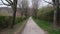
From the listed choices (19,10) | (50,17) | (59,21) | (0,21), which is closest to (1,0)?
(0,21)

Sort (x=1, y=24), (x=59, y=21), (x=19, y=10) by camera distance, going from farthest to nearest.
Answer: (x=19, y=10) < (x=59, y=21) < (x=1, y=24)

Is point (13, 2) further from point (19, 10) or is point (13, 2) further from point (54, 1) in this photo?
point (19, 10)

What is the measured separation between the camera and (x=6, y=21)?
21.7m

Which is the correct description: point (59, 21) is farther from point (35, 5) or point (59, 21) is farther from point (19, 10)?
point (35, 5)

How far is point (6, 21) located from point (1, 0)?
3.52m

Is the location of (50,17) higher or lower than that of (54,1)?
lower

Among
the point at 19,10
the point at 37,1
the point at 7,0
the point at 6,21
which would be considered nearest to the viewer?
the point at 7,0

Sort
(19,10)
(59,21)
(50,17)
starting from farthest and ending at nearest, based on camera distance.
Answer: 1. (19,10)
2. (50,17)
3. (59,21)

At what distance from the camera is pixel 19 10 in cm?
6141

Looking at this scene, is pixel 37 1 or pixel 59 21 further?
pixel 37 1

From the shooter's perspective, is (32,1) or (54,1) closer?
(54,1)

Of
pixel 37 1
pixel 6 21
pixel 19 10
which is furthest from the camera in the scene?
pixel 37 1

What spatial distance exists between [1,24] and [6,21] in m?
2.85

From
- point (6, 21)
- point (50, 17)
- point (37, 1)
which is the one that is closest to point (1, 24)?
point (6, 21)
